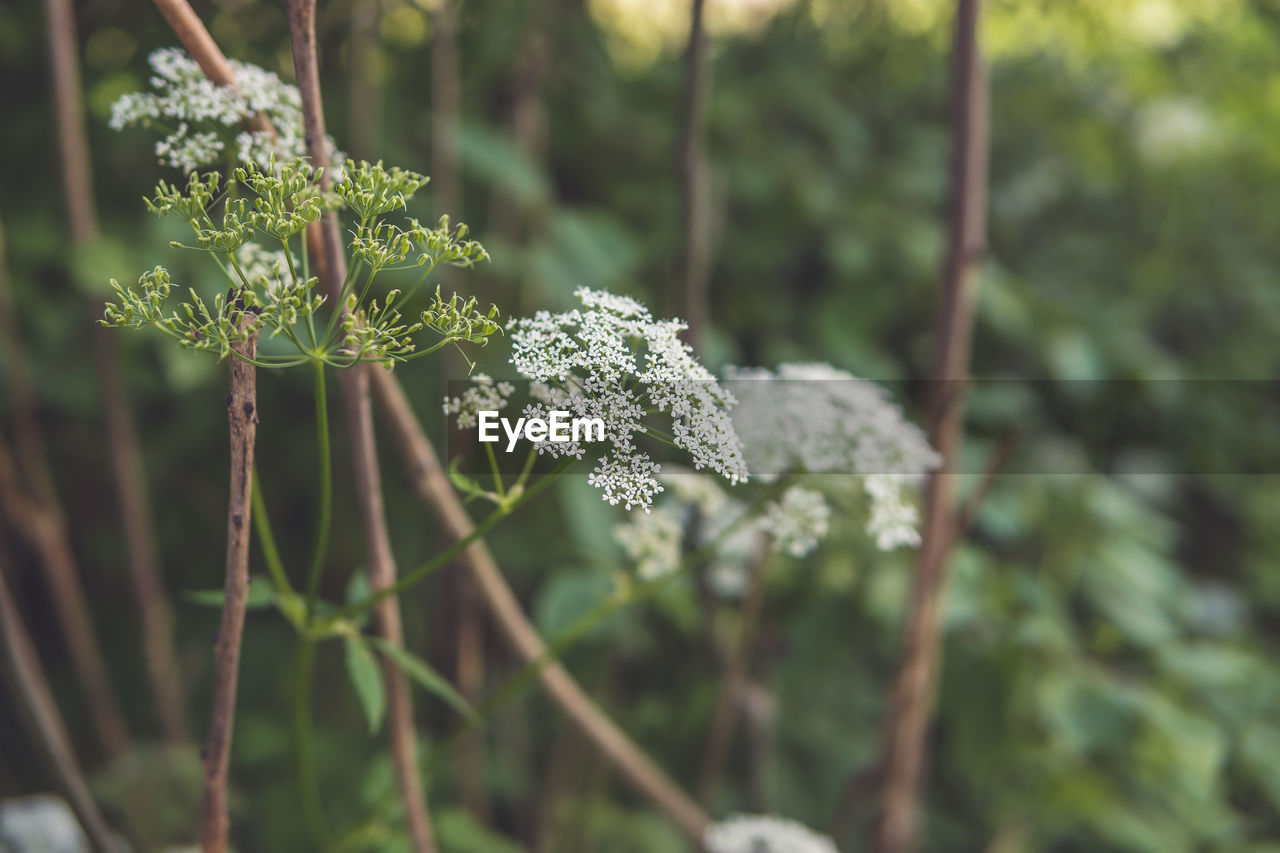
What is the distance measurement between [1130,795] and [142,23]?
66.2 inches

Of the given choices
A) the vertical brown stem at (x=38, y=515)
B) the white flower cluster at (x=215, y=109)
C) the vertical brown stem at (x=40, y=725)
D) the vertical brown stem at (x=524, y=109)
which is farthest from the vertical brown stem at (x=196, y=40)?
the vertical brown stem at (x=524, y=109)

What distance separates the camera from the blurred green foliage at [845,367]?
1.06 m

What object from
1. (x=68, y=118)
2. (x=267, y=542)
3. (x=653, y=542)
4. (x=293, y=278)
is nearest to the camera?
(x=293, y=278)

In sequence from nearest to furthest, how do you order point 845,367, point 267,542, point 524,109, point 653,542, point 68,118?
1. point 267,542
2. point 653,542
3. point 68,118
4. point 524,109
5. point 845,367

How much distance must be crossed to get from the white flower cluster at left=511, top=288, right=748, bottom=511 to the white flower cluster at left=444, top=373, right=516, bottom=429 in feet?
0.07

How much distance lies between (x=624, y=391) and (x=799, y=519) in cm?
19

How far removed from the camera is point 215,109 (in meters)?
0.41

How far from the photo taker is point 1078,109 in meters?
1.95

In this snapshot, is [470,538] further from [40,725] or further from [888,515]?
[40,725]

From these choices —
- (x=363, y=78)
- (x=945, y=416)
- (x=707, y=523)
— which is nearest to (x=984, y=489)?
(x=945, y=416)

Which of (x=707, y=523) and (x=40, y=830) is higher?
(x=707, y=523)

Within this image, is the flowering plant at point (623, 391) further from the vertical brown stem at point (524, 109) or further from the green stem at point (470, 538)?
the vertical brown stem at point (524, 109)

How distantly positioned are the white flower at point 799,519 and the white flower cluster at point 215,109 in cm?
32

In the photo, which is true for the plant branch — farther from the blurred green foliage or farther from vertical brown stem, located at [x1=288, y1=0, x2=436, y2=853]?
vertical brown stem, located at [x1=288, y1=0, x2=436, y2=853]
